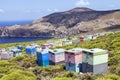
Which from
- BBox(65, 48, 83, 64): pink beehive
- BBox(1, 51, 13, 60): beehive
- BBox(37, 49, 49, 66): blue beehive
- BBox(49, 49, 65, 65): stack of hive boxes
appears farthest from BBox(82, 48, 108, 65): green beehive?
BBox(1, 51, 13, 60): beehive

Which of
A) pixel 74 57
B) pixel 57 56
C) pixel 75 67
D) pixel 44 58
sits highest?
pixel 74 57

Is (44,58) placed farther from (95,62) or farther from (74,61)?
(95,62)

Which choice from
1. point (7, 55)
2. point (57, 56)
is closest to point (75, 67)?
point (57, 56)

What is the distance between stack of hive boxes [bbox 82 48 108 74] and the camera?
24828 millimetres

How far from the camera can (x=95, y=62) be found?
25.0 metres

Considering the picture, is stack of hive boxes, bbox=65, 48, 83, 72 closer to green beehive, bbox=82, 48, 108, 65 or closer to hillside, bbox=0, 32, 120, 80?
hillside, bbox=0, 32, 120, 80

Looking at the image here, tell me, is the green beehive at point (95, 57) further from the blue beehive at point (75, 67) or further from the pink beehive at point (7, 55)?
the pink beehive at point (7, 55)

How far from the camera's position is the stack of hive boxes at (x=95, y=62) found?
24.8 m

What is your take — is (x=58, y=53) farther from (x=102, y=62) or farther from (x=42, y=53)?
(x=102, y=62)

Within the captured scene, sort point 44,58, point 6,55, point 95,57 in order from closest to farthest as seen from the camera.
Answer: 1. point 95,57
2. point 44,58
3. point 6,55

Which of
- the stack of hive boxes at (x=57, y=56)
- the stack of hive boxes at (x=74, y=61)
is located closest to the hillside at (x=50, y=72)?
the stack of hive boxes at (x=74, y=61)

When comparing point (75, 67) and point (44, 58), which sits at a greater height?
point (44, 58)

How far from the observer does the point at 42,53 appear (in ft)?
105

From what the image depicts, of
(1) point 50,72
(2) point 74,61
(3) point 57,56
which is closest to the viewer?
(2) point 74,61
